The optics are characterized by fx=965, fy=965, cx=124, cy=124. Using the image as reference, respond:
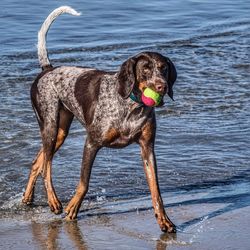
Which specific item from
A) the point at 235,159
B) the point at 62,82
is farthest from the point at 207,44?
the point at 62,82

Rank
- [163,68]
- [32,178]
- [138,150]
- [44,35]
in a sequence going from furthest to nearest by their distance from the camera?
[138,150] → [44,35] → [32,178] → [163,68]

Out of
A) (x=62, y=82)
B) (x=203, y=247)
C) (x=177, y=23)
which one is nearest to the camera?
(x=203, y=247)

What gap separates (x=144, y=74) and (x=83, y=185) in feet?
3.27

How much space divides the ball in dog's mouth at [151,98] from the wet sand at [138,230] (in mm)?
904

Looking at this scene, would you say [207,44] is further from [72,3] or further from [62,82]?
[62,82]

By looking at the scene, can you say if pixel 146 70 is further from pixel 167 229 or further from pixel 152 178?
pixel 167 229

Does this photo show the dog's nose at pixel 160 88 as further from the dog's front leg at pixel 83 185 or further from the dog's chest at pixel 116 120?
the dog's front leg at pixel 83 185

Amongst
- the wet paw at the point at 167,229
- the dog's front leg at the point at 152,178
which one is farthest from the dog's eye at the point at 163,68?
the wet paw at the point at 167,229

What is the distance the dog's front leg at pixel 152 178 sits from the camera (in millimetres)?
7008

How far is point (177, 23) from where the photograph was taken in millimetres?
16219

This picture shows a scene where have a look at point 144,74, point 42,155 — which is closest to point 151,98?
point 144,74

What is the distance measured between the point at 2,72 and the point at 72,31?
131 inches

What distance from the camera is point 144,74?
7.05m

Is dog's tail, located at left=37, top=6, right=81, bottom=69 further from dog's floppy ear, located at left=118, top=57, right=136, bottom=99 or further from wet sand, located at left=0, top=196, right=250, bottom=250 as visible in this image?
wet sand, located at left=0, top=196, right=250, bottom=250
